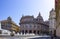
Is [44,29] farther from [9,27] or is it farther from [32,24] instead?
[9,27]

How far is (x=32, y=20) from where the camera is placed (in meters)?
69.1

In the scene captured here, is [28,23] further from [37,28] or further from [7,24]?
[7,24]

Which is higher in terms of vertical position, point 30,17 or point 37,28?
point 30,17

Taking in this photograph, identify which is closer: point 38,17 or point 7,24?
point 7,24

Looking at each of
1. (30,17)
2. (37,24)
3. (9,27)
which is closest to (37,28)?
(37,24)

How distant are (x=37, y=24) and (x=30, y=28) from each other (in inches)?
159

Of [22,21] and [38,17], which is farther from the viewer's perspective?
[38,17]

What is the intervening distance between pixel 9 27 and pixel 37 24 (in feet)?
46.0

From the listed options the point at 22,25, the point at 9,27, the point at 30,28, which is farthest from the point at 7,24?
the point at 30,28

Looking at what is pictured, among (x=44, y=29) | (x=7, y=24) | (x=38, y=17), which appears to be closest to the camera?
(x=7, y=24)

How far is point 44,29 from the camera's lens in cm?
7325

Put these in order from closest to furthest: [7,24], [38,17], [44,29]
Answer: [7,24] < [44,29] < [38,17]

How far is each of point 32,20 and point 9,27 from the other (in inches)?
471

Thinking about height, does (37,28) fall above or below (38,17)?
below
